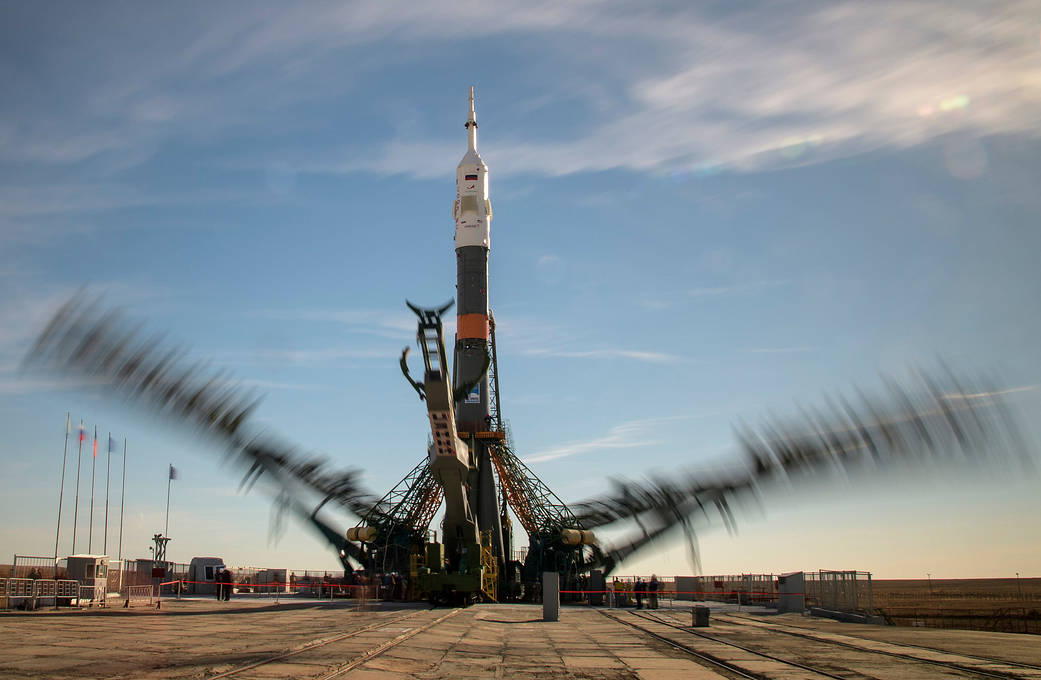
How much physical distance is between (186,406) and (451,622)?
10.4m

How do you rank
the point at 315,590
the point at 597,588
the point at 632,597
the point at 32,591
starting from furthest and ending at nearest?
the point at 315,590 → the point at 632,597 → the point at 597,588 → the point at 32,591

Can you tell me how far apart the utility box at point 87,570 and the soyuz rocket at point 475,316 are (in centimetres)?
1994

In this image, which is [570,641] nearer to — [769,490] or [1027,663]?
[1027,663]

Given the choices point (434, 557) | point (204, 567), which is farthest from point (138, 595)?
point (204, 567)

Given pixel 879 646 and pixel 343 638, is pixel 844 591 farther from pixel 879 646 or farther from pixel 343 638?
pixel 343 638

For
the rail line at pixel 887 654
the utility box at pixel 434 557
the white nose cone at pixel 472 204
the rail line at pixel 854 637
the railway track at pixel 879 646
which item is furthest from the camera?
the white nose cone at pixel 472 204

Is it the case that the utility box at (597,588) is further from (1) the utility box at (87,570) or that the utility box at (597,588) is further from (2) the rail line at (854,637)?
(1) the utility box at (87,570)

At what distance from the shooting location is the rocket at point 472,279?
48.8 metres

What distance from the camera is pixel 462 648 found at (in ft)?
56.7

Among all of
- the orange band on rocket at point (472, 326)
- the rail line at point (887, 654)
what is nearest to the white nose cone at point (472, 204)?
the orange band on rocket at point (472, 326)

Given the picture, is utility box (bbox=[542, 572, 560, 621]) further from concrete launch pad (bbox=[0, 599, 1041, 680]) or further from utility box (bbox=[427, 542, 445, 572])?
utility box (bbox=[427, 542, 445, 572])

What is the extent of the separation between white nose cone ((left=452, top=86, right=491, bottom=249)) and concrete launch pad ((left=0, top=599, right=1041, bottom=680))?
27.8m

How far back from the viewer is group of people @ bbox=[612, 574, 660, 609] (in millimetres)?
38594

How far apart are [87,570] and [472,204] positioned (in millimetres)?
29514
